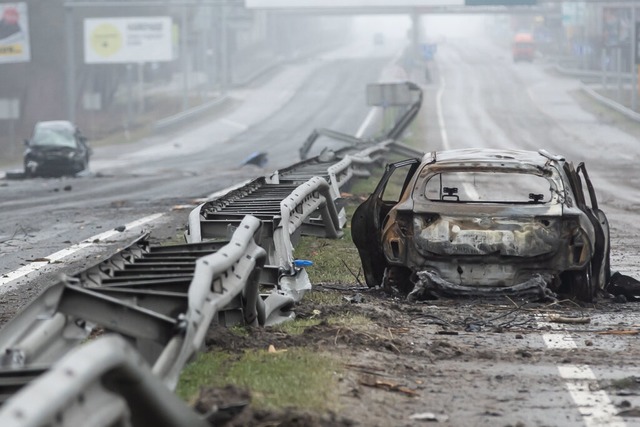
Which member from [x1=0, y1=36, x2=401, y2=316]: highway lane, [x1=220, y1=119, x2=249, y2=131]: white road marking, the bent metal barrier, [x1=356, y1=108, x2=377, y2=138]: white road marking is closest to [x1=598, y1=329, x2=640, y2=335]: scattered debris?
the bent metal barrier

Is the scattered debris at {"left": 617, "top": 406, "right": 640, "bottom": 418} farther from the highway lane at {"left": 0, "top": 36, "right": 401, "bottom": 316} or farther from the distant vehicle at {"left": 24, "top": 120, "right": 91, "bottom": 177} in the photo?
the distant vehicle at {"left": 24, "top": 120, "right": 91, "bottom": 177}

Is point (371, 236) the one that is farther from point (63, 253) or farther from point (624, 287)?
point (63, 253)

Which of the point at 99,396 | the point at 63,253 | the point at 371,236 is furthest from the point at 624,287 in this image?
the point at 99,396

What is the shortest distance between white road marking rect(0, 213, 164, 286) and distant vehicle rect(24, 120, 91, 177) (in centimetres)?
1991

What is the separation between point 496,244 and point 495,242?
0.8 inches

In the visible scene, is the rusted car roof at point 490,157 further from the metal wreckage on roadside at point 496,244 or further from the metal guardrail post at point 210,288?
the metal guardrail post at point 210,288

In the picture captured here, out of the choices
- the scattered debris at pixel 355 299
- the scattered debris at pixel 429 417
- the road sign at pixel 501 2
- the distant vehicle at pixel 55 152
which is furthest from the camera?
the road sign at pixel 501 2

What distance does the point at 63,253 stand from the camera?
49.8 feet

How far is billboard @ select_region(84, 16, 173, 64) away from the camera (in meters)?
76.9

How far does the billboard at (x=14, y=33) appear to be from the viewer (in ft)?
230

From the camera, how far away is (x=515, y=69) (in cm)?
10725

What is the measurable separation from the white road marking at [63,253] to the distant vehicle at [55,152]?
784 inches

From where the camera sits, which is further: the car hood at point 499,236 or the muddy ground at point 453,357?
the car hood at point 499,236

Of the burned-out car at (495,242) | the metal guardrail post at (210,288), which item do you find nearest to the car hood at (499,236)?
the burned-out car at (495,242)
